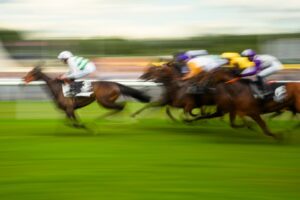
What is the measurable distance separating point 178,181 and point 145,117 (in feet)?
20.2

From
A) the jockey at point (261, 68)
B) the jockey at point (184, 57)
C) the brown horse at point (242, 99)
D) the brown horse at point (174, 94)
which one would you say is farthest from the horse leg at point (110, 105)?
the jockey at point (261, 68)

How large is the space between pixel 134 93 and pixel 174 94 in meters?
0.62

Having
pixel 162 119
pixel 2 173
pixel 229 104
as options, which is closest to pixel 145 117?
pixel 162 119

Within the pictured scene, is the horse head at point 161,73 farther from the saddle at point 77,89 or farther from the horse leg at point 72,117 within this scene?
the horse leg at point 72,117

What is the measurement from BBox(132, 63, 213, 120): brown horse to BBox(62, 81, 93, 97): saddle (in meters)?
0.93

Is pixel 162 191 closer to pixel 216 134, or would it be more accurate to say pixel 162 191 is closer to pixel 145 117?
A: pixel 216 134

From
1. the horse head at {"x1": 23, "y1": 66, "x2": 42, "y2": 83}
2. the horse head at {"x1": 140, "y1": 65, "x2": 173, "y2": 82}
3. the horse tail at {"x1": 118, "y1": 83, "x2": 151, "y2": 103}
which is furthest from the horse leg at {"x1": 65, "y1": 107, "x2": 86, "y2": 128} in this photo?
the horse head at {"x1": 140, "y1": 65, "x2": 173, "y2": 82}

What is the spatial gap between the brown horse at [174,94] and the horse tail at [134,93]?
0.45 ft

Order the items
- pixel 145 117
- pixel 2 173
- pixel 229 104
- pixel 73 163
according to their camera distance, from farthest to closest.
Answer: pixel 145 117
pixel 229 104
pixel 73 163
pixel 2 173

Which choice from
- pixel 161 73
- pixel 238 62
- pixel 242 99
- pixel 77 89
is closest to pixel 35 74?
pixel 77 89

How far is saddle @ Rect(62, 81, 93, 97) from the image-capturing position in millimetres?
9000

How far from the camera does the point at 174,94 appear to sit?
948cm

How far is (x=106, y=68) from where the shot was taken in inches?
762

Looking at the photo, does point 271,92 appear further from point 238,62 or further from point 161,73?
point 161,73
